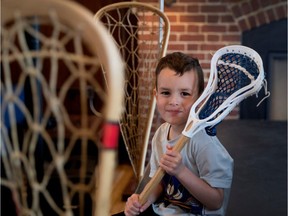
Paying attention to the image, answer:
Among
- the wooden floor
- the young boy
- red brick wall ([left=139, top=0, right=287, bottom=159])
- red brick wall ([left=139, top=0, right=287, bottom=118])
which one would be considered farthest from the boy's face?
red brick wall ([left=139, top=0, right=287, bottom=118])

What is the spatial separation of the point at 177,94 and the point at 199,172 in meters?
0.21

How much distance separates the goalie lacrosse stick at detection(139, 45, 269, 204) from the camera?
3.50 feet

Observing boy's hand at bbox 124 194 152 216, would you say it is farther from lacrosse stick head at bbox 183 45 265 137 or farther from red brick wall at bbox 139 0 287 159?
red brick wall at bbox 139 0 287 159

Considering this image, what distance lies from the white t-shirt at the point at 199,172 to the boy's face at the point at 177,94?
0.07m

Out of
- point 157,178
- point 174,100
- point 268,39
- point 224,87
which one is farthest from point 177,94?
point 268,39

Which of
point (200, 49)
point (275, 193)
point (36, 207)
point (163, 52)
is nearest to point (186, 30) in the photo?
point (200, 49)

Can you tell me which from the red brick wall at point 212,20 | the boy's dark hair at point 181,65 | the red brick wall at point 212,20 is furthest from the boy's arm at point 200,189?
the red brick wall at point 212,20

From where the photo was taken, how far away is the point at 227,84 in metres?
1.15

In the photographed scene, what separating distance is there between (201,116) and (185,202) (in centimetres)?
24

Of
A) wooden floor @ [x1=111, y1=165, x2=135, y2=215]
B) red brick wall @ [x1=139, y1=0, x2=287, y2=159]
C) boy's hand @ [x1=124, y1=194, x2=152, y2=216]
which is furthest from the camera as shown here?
red brick wall @ [x1=139, y1=0, x2=287, y2=159]

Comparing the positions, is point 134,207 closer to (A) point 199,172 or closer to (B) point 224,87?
(A) point 199,172

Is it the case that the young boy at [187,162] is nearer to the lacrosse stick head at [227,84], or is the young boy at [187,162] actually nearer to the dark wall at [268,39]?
the lacrosse stick head at [227,84]

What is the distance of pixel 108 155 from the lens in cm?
57

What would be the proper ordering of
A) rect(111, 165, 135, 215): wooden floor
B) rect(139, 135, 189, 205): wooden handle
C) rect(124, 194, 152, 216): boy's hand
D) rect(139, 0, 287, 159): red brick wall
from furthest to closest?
rect(139, 0, 287, 159): red brick wall
rect(111, 165, 135, 215): wooden floor
rect(124, 194, 152, 216): boy's hand
rect(139, 135, 189, 205): wooden handle
